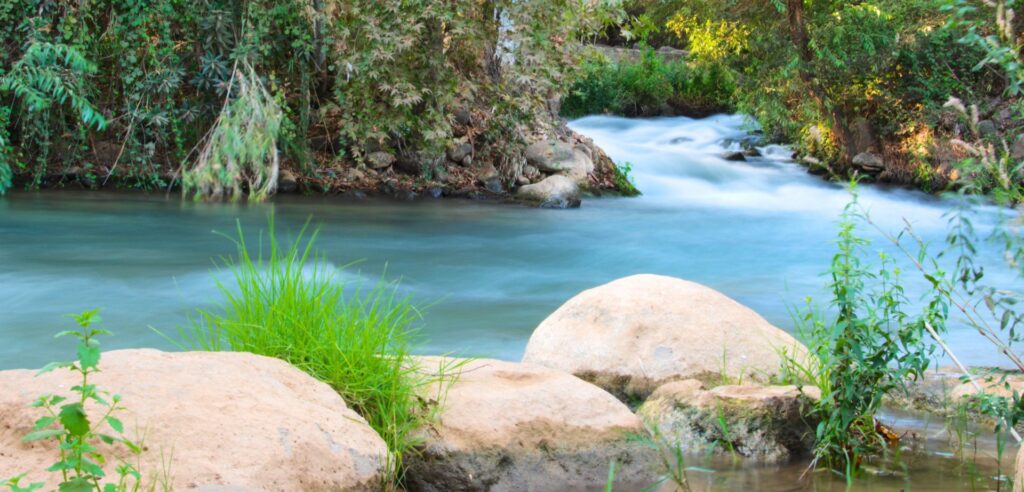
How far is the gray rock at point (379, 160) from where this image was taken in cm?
1388

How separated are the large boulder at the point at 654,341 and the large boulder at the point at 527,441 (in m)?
0.76

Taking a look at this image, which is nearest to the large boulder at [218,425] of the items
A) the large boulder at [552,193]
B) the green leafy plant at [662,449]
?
the green leafy plant at [662,449]

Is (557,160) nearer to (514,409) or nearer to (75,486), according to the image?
(514,409)

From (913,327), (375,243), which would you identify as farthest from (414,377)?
(375,243)

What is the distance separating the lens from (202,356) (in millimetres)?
3432

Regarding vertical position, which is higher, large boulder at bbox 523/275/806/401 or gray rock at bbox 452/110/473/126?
gray rock at bbox 452/110/473/126

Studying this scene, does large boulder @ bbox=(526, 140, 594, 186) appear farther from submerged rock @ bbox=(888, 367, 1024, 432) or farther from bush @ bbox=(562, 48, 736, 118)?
submerged rock @ bbox=(888, 367, 1024, 432)

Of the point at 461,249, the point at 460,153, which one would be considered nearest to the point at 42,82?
the point at 461,249

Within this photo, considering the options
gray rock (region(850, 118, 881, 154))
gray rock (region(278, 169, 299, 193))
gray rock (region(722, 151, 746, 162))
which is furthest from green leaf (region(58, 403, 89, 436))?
gray rock (region(722, 151, 746, 162))

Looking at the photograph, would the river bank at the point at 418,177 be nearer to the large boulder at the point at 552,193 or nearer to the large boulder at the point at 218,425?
the large boulder at the point at 552,193

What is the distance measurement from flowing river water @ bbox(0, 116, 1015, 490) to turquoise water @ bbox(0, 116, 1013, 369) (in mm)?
23

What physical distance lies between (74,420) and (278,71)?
12276 mm

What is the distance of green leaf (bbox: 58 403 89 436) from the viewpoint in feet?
7.16

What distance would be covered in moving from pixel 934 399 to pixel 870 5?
1110 centimetres
